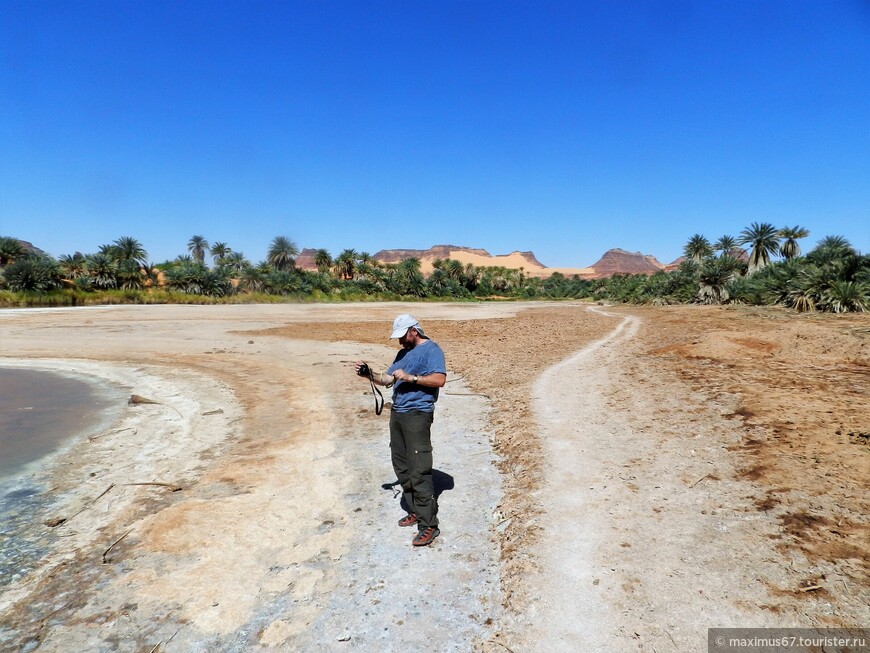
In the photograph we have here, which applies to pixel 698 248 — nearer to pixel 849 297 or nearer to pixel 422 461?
pixel 849 297

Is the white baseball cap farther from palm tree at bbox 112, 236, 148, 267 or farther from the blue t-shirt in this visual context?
palm tree at bbox 112, 236, 148, 267

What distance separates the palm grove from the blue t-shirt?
31560mm

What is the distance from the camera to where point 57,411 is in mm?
10539

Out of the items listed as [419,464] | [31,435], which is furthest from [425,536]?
[31,435]

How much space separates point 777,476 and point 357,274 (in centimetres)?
8686

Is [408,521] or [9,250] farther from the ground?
[9,250]

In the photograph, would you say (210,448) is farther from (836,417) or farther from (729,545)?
(836,417)

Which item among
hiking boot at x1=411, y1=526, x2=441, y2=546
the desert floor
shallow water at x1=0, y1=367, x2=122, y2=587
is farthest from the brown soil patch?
shallow water at x1=0, y1=367, x2=122, y2=587

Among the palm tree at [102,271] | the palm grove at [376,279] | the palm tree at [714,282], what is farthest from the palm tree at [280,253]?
the palm tree at [714,282]

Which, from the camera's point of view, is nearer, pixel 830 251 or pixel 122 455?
pixel 122 455

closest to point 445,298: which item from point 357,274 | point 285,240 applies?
point 357,274

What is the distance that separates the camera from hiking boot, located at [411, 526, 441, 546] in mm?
4609

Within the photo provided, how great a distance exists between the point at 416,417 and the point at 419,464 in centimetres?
45

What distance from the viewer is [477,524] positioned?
5082 mm
